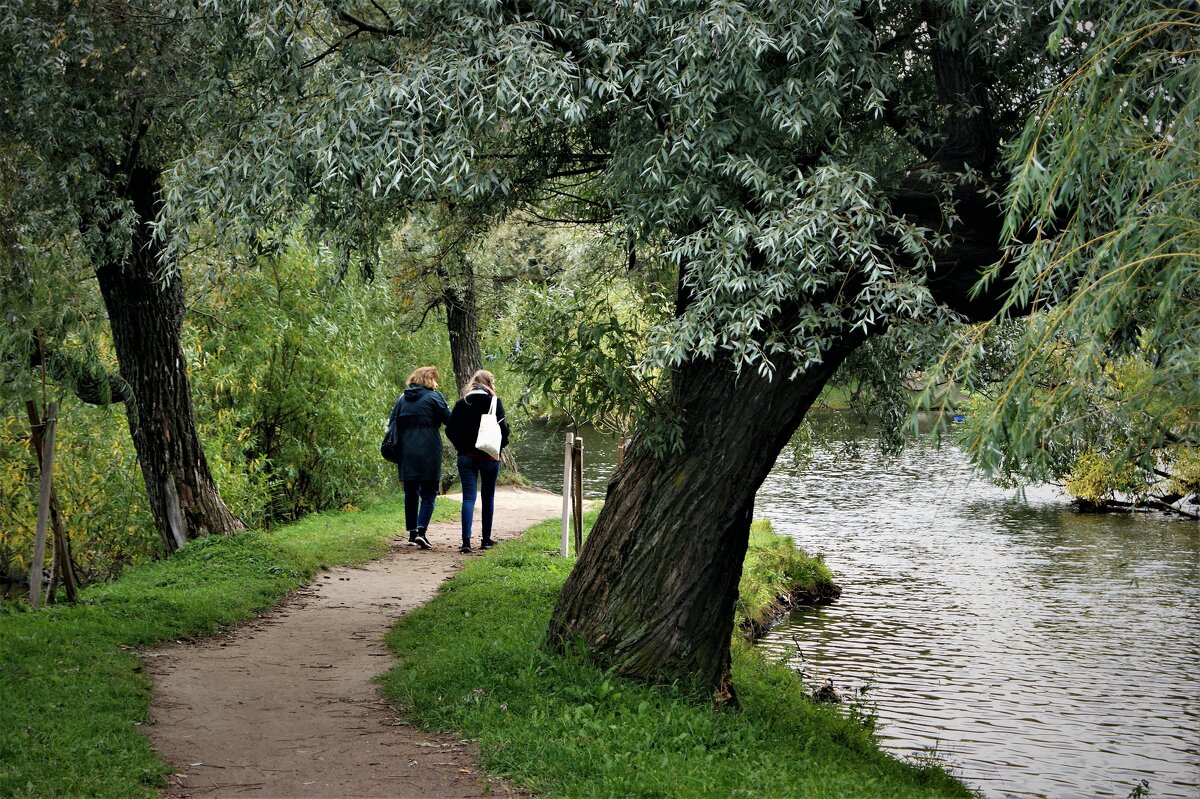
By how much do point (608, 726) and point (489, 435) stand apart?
22.0 ft

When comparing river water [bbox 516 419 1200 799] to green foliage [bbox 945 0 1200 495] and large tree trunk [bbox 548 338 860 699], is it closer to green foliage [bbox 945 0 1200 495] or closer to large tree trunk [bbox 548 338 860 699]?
green foliage [bbox 945 0 1200 495]

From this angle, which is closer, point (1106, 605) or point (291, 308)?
point (1106, 605)

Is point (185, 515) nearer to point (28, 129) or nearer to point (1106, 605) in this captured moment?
point (28, 129)

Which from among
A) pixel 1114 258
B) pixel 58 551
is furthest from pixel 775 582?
pixel 1114 258

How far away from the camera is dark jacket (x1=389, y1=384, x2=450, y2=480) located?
1365 centimetres

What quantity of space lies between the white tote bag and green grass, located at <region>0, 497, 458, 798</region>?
2.00 metres

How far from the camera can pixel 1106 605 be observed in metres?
15.6

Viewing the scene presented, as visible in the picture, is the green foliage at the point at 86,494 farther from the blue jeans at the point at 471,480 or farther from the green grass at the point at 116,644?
the blue jeans at the point at 471,480

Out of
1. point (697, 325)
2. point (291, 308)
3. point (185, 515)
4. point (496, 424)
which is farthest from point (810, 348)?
point (291, 308)

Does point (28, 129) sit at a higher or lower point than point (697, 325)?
higher

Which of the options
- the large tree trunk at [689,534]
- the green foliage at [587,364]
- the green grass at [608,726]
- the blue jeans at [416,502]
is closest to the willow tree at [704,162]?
the large tree trunk at [689,534]

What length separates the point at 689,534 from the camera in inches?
304

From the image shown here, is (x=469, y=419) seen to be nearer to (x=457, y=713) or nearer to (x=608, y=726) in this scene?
(x=457, y=713)

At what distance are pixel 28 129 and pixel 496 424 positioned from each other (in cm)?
597
